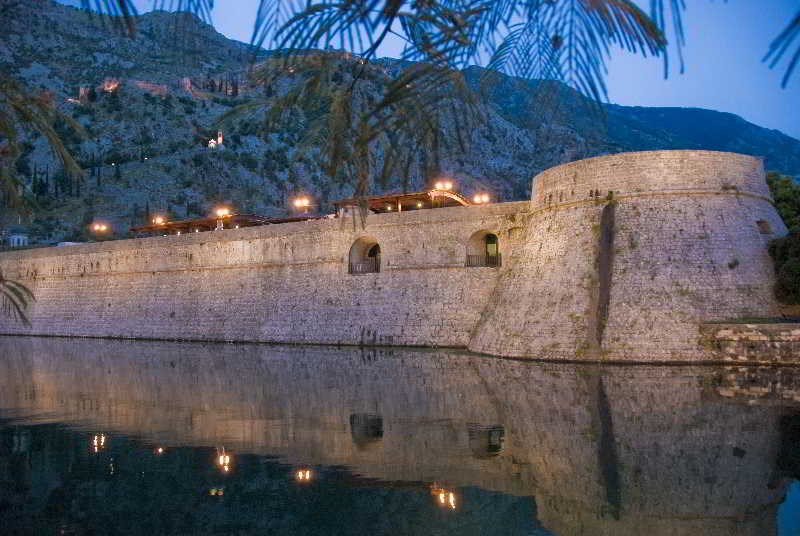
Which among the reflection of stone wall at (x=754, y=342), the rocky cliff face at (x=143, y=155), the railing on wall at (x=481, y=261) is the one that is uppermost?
the rocky cliff face at (x=143, y=155)

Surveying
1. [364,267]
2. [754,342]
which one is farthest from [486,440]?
[364,267]

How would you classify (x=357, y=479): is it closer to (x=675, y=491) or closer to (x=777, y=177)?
(x=675, y=491)

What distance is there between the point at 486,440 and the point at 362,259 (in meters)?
19.5

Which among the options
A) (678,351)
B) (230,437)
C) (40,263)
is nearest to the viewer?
(230,437)

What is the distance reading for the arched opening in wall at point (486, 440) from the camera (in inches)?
296

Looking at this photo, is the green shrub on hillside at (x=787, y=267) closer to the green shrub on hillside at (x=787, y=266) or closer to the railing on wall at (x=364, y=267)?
the green shrub on hillside at (x=787, y=266)

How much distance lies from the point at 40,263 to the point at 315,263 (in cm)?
1985

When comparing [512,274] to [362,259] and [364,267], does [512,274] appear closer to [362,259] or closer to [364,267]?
[364,267]

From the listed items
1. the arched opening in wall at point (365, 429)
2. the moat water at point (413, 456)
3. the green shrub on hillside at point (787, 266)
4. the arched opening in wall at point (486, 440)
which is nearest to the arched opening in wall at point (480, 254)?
the green shrub on hillside at point (787, 266)

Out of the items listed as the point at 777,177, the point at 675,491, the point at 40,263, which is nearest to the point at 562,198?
the point at 777,177

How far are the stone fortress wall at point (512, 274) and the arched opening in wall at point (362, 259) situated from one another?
370 mm

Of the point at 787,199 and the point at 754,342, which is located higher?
the point at 787,199

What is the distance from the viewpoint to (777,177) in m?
23.7

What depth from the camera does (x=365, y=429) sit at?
902 cm
